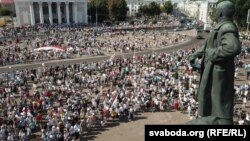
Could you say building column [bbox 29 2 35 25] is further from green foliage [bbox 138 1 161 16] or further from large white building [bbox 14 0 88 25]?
green foliage [bbox 138 1 161 16]

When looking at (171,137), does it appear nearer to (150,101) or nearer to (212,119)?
(212,119)

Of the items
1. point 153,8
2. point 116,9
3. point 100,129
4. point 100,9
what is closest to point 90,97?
point 100,129

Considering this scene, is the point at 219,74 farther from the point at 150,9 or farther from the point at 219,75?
the point at 150,9

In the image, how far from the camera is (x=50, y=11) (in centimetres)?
9662

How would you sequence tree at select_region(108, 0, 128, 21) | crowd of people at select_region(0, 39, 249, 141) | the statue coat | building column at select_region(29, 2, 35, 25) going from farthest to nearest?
tree at select_region(108, 0, 128, 21) < building column at select_region(29, 2, 35, 25) < crowd of people at select_region(0, 39, 249, 141) < the statue coat

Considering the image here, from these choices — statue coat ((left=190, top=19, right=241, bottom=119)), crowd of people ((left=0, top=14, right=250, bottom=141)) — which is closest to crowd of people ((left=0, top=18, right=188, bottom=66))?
crowd of people ((left=0, top=14, right=250, bottom=141))

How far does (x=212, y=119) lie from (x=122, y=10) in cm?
10288

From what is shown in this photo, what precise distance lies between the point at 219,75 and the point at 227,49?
0.64 meters

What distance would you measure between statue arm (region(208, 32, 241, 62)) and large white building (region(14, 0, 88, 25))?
9147cm

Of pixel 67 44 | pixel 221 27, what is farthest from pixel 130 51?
pixel 221 27

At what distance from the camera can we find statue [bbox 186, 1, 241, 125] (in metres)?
7.10

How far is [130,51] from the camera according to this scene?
5025 cm

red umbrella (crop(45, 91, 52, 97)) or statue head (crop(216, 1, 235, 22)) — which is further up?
statue head (crop(216, 1, 235, 22))

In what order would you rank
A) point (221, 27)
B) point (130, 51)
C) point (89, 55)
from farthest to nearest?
point (130, 51) < point (89, 55) < point (221, 27)
